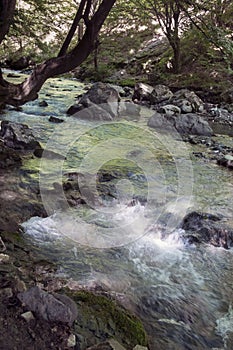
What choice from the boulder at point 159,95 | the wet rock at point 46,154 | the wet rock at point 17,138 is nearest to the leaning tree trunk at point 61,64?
the wet rock at point 46,154

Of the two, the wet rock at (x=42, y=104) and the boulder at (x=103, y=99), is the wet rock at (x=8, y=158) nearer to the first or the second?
the boulder at (x=103, y=99)

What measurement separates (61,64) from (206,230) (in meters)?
3.47

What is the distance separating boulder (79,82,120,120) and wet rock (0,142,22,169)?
19.9 feet

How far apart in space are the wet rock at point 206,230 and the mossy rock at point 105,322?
223cm

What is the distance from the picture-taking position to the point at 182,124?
1190cm

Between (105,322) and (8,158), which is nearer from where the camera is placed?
(105,322)

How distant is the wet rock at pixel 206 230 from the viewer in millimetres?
5156

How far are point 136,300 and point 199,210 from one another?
2.78 m

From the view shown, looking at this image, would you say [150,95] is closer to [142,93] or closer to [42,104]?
[142,93]

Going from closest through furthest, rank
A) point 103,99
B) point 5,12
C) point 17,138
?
point 5,12 → point 17,138 → point 103,99

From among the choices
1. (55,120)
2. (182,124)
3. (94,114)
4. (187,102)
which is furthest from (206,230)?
(187,102)

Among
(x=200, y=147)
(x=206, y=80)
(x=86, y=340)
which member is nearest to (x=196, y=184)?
(x=200, y=147)

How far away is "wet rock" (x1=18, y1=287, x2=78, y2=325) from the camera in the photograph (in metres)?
2.66

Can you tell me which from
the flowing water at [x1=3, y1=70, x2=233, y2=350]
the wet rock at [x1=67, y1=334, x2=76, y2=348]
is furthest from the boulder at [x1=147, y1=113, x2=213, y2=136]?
the wet rock at [x1=67, y1=334, x2=76, y2=348]
